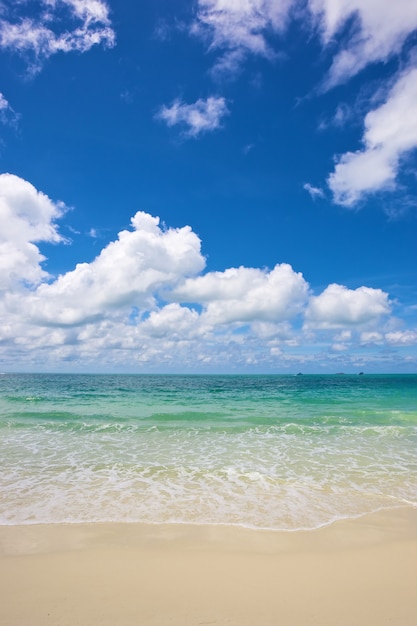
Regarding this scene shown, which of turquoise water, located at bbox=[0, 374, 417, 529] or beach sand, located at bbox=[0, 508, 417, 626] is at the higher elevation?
beach sand, located at bbox=[0, 508, 417, 626]

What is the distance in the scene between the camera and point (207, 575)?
17.4 ft

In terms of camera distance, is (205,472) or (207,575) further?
(205,472)

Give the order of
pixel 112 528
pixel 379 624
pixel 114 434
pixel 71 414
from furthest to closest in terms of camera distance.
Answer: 1. pixel 71 414
2. pixel 114 434
3. pixel 112 528
4. pixel 379 624

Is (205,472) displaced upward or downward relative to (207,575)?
downward

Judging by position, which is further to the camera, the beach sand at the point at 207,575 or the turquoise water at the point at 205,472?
the turquoise water at the point at 205,472

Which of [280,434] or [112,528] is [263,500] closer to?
[112,528]

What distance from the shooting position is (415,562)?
18.6 feet

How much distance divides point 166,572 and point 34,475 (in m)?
7.21

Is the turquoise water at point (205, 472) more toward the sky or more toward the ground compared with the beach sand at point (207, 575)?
more toward the ground

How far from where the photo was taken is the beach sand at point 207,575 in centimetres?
435

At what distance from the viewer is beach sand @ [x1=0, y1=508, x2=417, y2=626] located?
4352 millimetres

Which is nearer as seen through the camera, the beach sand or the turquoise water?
the beach sand

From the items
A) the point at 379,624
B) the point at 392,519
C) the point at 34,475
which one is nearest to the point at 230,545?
the point at 379,624

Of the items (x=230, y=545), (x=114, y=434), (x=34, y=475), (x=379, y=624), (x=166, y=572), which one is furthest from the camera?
(x=114, y=434)
